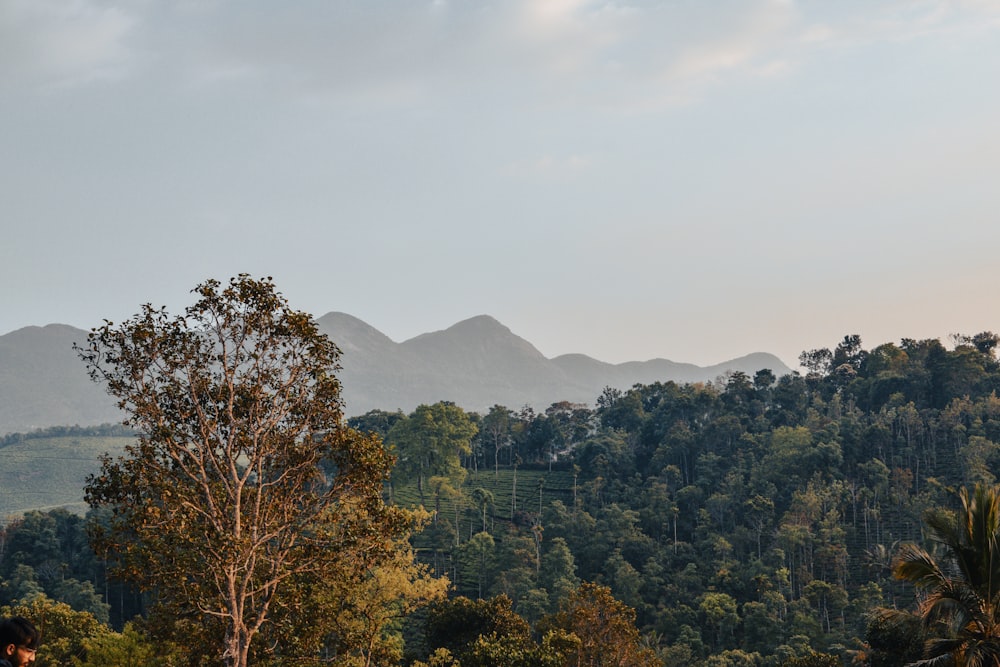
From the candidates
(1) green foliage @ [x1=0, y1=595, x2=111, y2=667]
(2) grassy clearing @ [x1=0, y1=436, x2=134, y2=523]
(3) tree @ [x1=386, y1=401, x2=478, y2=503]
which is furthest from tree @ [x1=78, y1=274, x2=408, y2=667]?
(2) grassy clearing @ [x1=0, y1=436, x2=134, y2=523]

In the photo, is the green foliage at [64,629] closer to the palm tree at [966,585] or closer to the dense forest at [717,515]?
the dense forest at [717,515]

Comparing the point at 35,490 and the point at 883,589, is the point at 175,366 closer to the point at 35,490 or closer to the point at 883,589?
the point at 883,589

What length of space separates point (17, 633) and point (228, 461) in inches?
439

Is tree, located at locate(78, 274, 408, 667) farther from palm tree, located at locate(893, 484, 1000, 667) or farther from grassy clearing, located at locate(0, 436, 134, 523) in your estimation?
grassy clearing, located at locate(0, 436, 134, 523)

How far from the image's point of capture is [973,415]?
60.9m

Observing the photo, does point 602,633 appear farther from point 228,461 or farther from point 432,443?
point 432,443

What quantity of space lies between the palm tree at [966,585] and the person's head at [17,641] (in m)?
10.3

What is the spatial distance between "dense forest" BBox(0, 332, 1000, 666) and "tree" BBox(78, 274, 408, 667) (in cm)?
1672

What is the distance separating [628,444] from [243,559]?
228 ft

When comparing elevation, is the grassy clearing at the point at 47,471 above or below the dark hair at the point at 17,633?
below

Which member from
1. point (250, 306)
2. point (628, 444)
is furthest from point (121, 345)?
point (628, 444)

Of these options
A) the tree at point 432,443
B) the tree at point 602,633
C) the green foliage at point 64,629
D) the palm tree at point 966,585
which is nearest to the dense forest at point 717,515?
the tree at point 432,443

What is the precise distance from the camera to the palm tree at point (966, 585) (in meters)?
9.94

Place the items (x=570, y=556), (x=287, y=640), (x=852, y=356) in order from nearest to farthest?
(x=287, y=640), (x=570, y=556), (x=852, y=356)
